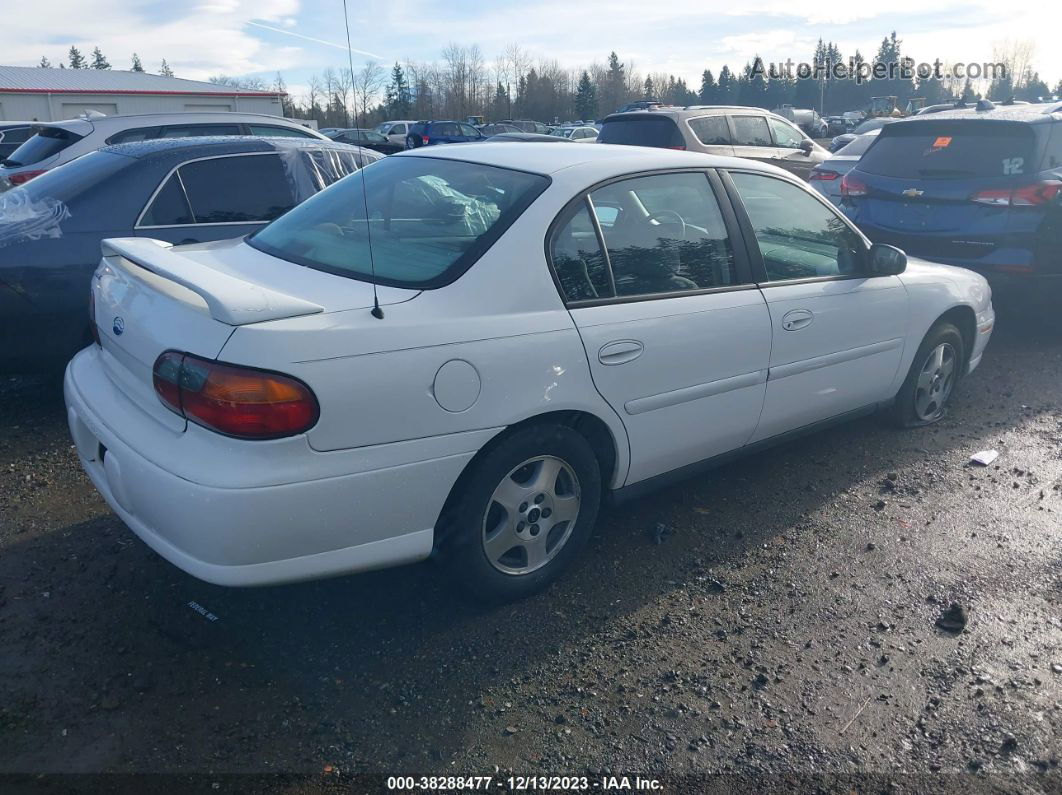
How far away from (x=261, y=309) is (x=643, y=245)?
162 centimetres

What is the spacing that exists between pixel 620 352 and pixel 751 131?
10124 mm

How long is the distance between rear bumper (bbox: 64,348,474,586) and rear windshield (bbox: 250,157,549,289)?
704 mm

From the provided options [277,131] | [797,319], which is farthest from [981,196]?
[277,131]

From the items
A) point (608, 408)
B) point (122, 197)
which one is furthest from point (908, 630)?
point (122, 197)

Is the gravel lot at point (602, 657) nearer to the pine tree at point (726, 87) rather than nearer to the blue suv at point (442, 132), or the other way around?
the blue suv at point (442, 132)

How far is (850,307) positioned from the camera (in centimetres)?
427

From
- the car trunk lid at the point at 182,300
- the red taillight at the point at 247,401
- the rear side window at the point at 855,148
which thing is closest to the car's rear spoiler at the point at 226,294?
the car trunk lid at the point at 182,300

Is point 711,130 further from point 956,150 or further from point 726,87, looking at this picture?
point 726,87

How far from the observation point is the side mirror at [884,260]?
4.39m

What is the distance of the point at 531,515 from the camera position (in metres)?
3.21

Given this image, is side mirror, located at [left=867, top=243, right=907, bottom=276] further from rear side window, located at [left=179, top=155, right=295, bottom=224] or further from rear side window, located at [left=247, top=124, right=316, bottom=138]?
rear side window, located at [left=247, top=124, right=316, bottom=138]

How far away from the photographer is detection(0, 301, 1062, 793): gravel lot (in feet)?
8.36

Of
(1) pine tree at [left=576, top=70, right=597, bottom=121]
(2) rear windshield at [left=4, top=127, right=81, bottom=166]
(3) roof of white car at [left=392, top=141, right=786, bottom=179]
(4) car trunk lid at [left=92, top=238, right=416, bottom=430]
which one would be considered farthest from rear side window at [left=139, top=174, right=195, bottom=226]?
(1) pine tree at [left=576, top=70, right=597, bottom=121]

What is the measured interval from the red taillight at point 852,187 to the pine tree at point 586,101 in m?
68.9
